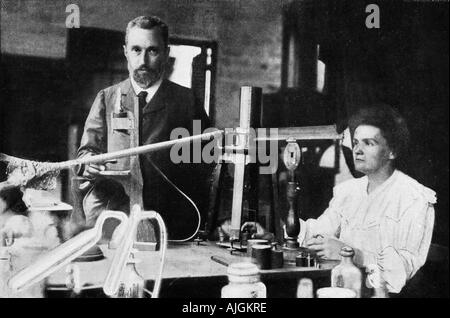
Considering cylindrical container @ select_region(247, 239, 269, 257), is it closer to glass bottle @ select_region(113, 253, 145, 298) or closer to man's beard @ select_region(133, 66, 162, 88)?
glass bottle @ select_region(113, 253, 145, 298)

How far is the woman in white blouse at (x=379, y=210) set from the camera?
6.72 feet

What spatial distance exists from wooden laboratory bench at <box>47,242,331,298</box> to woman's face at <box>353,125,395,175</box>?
491 millimetres

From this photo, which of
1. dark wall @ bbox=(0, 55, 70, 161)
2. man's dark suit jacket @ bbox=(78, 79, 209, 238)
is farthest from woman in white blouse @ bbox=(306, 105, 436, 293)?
dark wall @ bbox=(0, 55, 70, 161)

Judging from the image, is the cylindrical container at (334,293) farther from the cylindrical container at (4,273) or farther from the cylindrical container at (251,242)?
the cylindrical container at (4,273)

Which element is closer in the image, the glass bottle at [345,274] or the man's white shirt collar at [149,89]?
the glass bottle at [345,274]

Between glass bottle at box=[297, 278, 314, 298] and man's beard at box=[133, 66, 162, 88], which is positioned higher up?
man's beard at box=[133, 66, 162, 88]

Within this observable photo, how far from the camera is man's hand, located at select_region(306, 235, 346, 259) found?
204 centimetres

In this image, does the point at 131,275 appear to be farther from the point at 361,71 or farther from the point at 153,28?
the point at 361,71

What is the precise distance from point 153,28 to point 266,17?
1.51ft

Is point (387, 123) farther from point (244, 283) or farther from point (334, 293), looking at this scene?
point (244, 283)

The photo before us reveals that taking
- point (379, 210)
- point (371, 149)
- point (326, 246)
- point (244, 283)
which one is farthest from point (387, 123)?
point (244, 283)

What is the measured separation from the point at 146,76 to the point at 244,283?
0.89 metres

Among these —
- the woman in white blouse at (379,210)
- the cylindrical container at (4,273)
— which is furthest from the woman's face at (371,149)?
the cylindrical container at (4,273)

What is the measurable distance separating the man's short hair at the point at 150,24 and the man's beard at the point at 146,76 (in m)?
0.12
